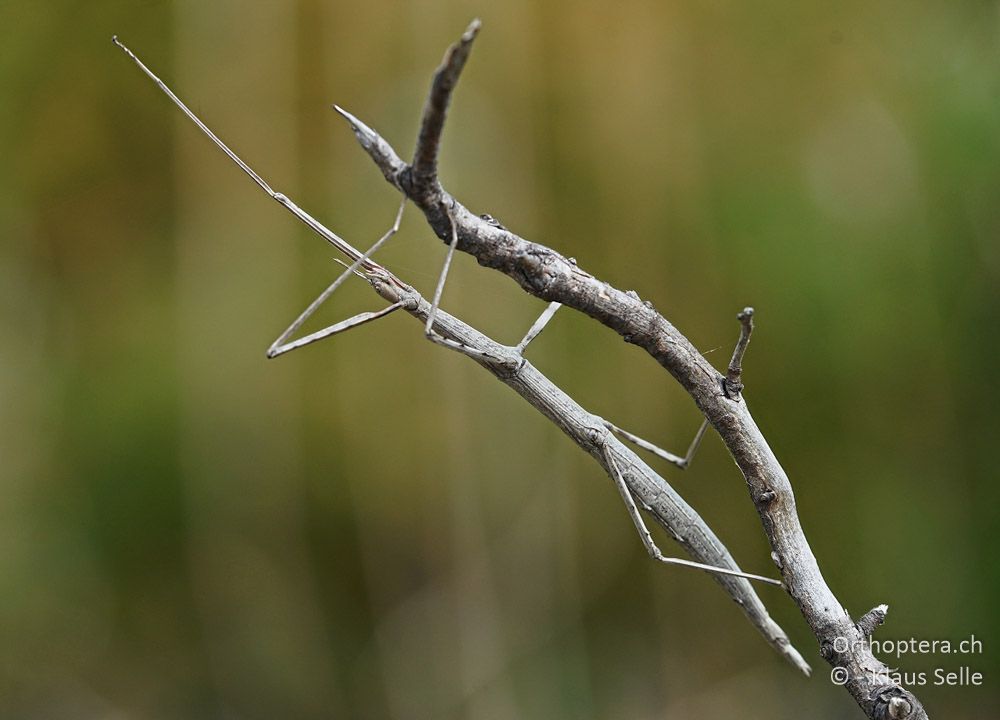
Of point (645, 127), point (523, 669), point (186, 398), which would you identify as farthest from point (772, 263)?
point (186, 398)

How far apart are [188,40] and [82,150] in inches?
18.9

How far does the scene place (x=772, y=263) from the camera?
7.64ft

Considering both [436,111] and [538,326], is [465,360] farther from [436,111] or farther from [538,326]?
[436,111]

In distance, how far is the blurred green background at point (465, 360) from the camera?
2324mm

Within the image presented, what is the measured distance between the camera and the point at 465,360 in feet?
7.89

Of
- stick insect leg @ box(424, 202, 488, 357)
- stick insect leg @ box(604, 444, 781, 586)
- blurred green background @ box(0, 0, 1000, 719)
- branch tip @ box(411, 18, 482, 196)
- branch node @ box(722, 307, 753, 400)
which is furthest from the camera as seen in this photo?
blurred green background @ box(0, 0, 1000, 719)

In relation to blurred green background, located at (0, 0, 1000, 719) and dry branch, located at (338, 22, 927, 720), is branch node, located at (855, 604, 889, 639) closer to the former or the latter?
dry branch, located at (338, 22, 927, 720)

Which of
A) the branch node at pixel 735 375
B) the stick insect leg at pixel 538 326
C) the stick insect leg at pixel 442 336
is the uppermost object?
the branch node at pixel 735 375

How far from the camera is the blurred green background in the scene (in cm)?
232

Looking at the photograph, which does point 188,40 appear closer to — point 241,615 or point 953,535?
point 241,615
